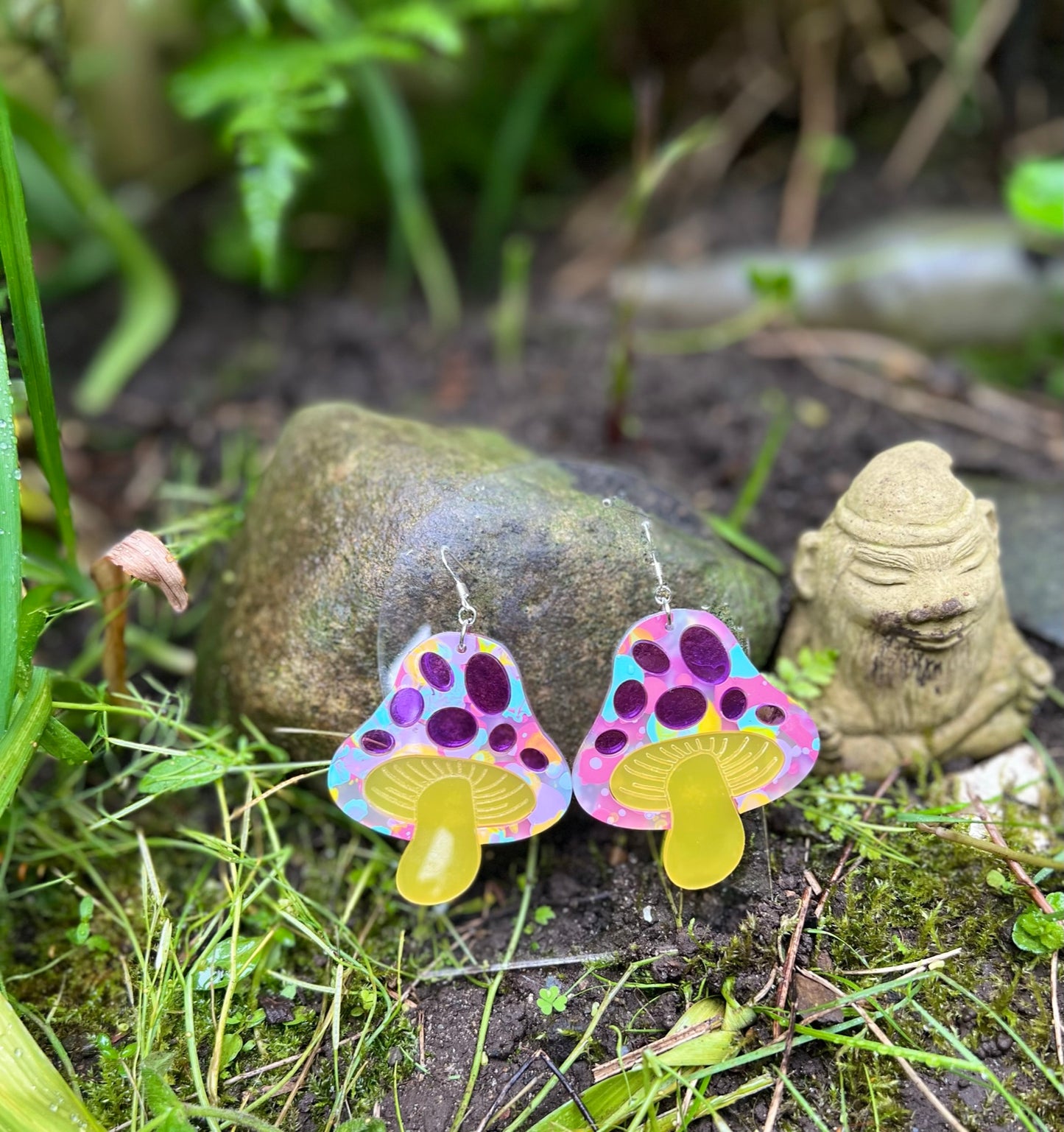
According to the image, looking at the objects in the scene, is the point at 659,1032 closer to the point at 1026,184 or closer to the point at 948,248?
the point at 1026,184

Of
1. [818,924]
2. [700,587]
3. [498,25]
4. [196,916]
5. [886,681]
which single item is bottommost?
[196,916]

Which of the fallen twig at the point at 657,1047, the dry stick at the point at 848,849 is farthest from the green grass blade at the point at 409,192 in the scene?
the fallen twig at the point at 657,1047

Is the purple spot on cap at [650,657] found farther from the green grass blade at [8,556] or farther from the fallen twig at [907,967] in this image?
the green grass blade at [8,556]

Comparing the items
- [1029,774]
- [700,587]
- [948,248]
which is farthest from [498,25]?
[1029,774]

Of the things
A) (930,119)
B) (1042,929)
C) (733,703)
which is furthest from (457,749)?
(930,119)

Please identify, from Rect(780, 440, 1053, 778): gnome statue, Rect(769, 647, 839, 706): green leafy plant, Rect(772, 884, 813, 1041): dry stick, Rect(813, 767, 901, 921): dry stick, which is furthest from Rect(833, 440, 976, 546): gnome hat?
Rect(772, 884, 813, 1041): dry stick

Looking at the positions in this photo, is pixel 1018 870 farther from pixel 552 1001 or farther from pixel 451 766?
pixel 451 766
